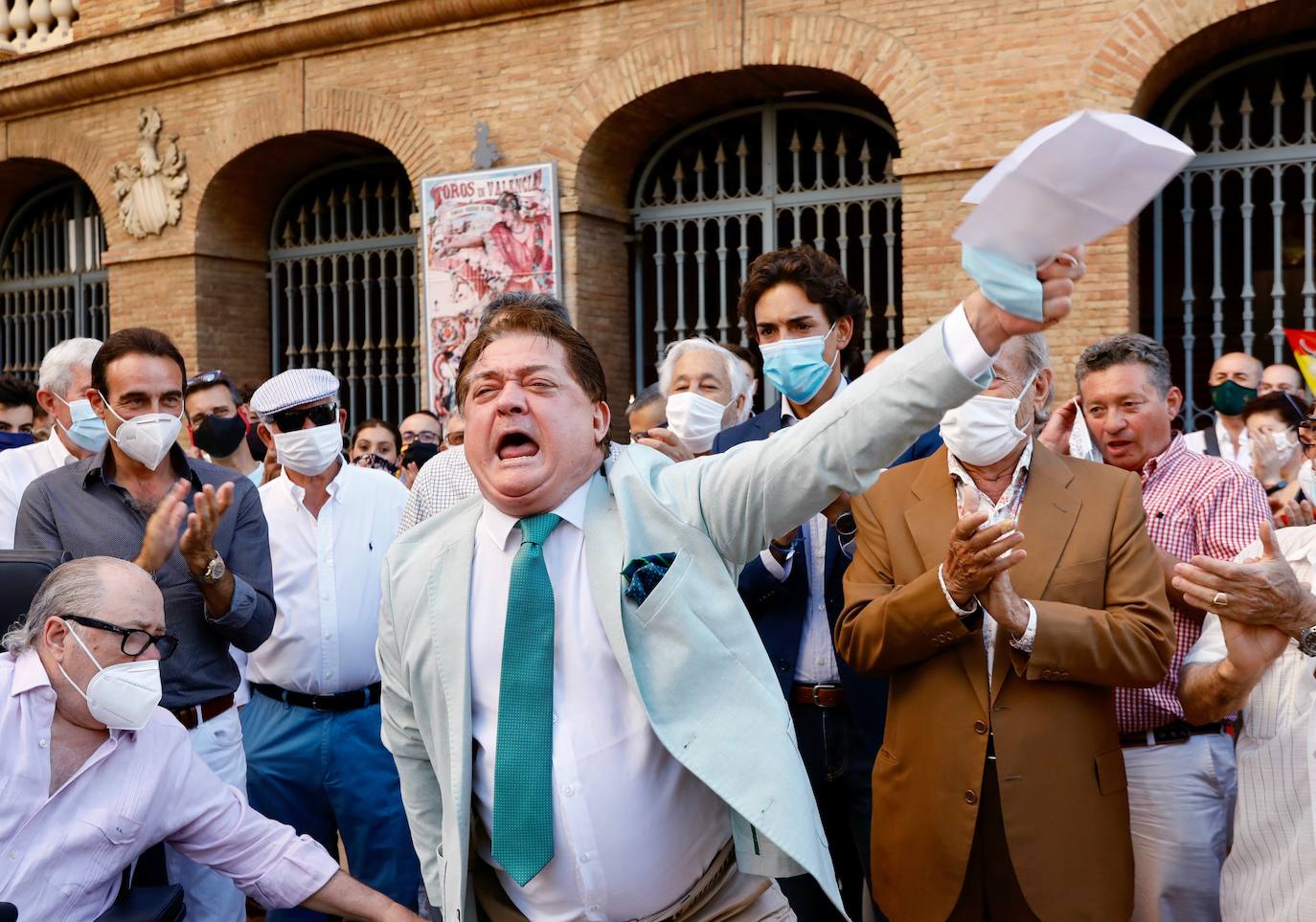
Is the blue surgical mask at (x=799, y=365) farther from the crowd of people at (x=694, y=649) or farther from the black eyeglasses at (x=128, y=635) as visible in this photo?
the black eyeglasses at (x=128, y=635)

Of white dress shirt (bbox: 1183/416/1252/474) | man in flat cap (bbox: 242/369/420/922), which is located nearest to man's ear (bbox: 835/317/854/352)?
man in flat cap (bbox: 242/369/420/922)

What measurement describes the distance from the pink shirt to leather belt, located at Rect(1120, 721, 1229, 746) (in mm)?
2142

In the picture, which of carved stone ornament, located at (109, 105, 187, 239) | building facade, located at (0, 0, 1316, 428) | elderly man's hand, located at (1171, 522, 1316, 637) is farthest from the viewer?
carved stone ornament, located at (109, 105, 187, 239)

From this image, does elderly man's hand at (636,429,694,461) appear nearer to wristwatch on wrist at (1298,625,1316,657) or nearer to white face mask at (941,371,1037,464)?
white face mask at (941,371,1037,464)

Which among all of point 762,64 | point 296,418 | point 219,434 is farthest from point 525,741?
point 762,64

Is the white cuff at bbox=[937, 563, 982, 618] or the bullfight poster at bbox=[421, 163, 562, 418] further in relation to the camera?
the bullfight poster at bbox=[421, 163, 562, 418]

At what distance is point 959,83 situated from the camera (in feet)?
32.2

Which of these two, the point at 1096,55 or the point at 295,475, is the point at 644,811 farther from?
the point at 1096,55

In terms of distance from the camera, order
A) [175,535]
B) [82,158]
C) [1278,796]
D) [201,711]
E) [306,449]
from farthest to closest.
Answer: [82,158], [306,449], [201,711], [175,535], [1278,796]

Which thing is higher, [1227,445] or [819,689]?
[1227,445]

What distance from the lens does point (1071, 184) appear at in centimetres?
171

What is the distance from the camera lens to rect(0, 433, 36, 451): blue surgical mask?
21.5 feet

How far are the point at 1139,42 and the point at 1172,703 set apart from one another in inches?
286

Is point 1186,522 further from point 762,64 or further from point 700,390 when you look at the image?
point 762,64
